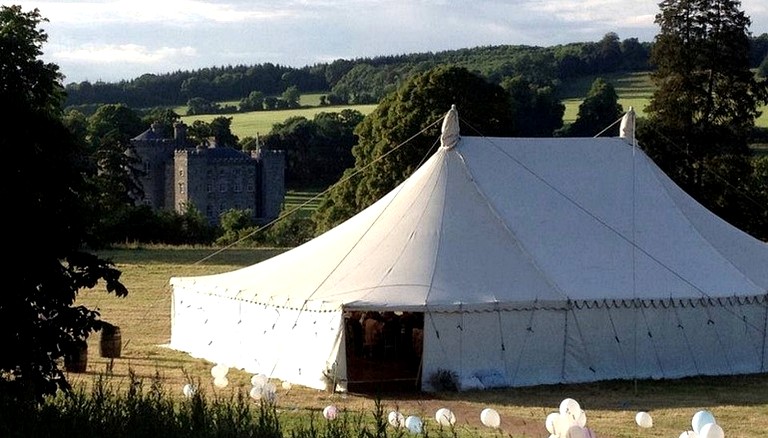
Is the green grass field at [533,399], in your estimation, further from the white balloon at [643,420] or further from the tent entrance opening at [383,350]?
the tent entrance opening at [383,350]

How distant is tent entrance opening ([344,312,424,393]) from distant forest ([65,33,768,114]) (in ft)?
162

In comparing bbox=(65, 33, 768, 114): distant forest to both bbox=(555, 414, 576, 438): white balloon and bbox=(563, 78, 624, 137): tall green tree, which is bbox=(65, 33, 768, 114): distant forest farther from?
bbox=(555, 414, 576, 438): white balloon

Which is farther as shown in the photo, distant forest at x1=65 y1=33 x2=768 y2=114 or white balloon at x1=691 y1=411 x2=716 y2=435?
distant forest at x1=65 y1=33 x2=768 y2=114

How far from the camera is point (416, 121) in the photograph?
126ft

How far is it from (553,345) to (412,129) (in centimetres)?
2241

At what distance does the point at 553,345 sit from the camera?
1622 cm

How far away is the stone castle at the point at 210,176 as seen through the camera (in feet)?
302

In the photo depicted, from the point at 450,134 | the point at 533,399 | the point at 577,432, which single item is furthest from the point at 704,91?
the point at 577,432

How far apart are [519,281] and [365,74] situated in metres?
100

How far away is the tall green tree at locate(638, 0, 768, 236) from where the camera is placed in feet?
120

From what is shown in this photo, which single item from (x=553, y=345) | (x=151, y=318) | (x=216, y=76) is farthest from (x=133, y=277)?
(x=216, y=76)

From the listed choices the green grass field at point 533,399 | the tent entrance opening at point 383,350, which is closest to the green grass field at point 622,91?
the tent entrance opening at point 383,350

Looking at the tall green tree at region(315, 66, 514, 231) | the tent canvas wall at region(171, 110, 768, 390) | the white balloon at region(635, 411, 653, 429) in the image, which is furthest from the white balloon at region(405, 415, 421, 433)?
the tall green tree at region(315, 66, 514, 231)

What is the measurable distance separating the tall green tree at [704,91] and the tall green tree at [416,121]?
13.9 feet
